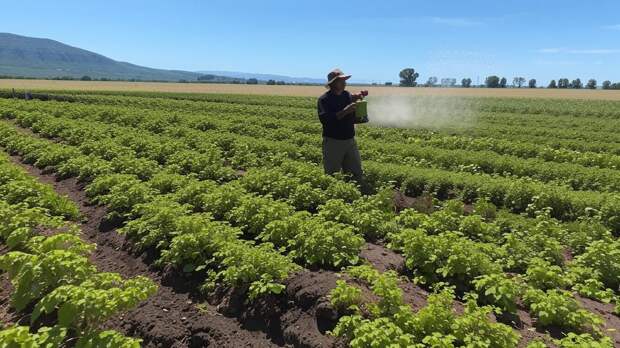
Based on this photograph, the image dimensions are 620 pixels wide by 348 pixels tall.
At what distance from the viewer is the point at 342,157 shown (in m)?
8.96

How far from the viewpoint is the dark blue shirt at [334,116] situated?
8.33m

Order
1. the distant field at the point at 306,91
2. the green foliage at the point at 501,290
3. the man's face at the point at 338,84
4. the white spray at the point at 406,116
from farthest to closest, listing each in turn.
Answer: the distant field at the point at 306,91, the white spray at the point at 406,116, the man's face at the point at 338,84, the green foliage at the point at 501,290

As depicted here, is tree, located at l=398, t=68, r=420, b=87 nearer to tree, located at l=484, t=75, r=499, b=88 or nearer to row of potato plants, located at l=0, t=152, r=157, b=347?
tree, located at l=484, t=75, r=499, b=88

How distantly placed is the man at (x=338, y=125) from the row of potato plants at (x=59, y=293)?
453 cm

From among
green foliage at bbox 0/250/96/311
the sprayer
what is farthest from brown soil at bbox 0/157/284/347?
the sprayer

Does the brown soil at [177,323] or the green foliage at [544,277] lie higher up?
the green foliage at [544,277]

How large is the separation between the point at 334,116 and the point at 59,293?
5388 millimetres

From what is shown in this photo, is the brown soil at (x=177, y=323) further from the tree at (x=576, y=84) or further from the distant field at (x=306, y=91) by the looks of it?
the tree at (x=576, y=84)

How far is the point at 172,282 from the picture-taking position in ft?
18.6

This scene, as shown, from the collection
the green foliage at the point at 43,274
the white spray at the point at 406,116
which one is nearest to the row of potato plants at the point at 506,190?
the green foliage at the point at 43,274

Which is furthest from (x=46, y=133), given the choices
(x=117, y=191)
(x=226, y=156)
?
(x=117, y=191)

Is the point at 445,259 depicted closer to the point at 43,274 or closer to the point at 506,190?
the point at 506,190

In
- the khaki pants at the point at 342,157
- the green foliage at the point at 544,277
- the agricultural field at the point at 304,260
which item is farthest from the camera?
the khaki pants at the point at 342,157

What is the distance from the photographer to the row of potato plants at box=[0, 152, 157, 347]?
3.95 meters
